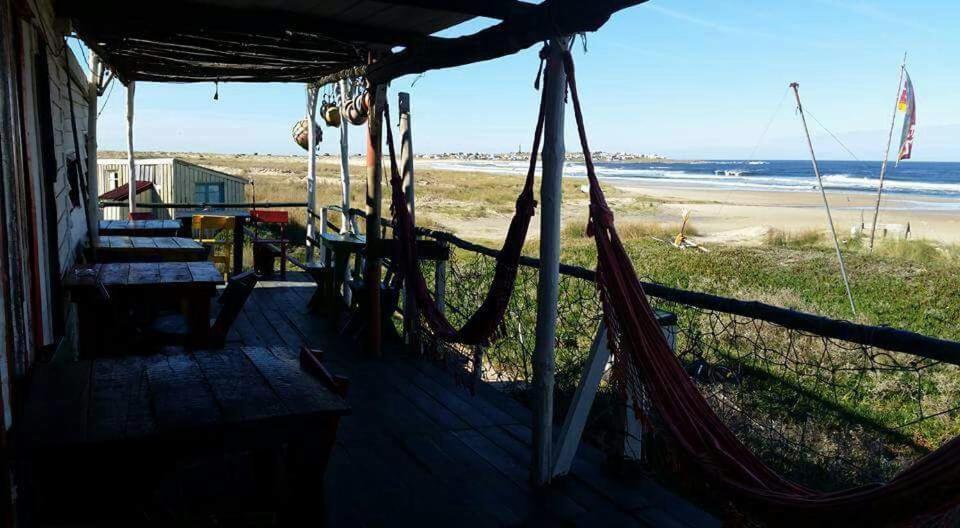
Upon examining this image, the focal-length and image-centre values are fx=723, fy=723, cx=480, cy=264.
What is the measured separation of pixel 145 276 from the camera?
3.81m

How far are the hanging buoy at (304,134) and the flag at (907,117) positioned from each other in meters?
11.7

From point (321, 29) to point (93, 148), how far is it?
3162 millimetres

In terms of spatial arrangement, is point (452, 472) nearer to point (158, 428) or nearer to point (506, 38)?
point (158, 428)

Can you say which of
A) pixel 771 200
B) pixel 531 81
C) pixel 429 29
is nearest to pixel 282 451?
pixel 531 81

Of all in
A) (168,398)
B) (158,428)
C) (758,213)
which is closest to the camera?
(158,428)

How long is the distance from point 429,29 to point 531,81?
5.19ft

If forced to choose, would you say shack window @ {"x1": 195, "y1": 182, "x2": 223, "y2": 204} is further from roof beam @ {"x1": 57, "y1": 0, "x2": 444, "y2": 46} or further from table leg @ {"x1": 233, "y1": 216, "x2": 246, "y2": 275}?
roof beam @ {"x1": 57, "y1": 0, "x2": 444, "y2": 46}

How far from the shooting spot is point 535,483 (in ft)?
9.80

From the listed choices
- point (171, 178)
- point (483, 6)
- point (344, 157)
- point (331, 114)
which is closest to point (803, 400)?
point (483, 6)

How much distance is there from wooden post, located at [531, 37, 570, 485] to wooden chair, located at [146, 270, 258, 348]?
1496 millimetres

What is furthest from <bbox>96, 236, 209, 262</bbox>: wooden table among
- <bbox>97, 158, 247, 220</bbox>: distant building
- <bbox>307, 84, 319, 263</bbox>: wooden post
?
<bbox>97, 158, 247, 220</bbox>: distant building

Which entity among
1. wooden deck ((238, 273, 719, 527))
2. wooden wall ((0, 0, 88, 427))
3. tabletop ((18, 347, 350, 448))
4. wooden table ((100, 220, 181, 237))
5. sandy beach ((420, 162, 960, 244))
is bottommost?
sandy beach ((420, 162, 960, 244))

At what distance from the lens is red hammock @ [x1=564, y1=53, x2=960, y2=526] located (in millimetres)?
1521

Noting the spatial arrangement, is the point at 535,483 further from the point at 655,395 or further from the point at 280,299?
the point at 280,299
